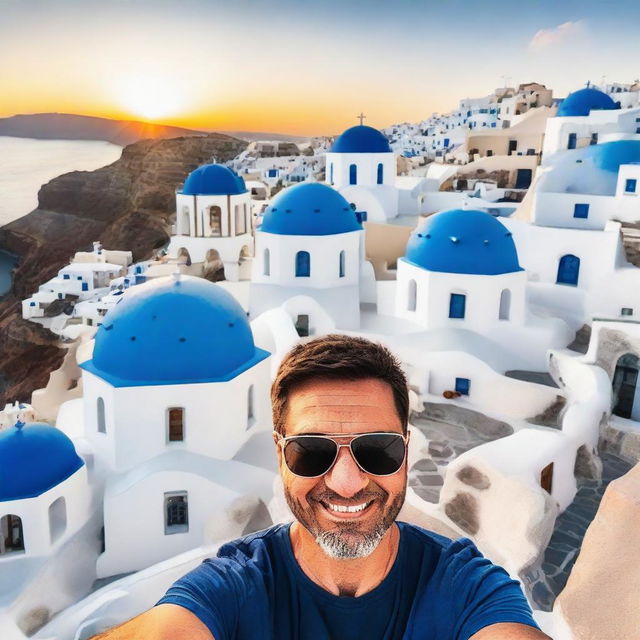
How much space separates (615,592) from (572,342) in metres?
13.7

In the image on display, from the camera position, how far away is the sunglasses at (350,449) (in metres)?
2.34

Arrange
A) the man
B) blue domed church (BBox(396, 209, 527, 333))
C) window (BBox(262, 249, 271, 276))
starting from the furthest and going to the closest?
1. window (BBox(262, 249, 271, 276))
2. blue domed church (BBox(396, 209, 527, 333))
3. the man

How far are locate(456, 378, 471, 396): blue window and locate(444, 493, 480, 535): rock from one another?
4.86 metres

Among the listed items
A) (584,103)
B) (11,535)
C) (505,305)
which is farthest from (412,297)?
(584,103)

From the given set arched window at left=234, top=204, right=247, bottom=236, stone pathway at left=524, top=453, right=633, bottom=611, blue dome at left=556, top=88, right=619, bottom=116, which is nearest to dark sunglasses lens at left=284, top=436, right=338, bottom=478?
stone pathway at left=524, top=453, right=633, bottom=611

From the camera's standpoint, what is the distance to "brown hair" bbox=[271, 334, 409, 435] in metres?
2.39

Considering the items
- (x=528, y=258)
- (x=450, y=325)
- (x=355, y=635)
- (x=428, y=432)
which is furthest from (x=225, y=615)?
(x=528, y=258)

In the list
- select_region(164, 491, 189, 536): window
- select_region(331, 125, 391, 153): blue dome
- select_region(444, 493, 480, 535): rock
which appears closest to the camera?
select_region(444, 493, 480, 535): rock

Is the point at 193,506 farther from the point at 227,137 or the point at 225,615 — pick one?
the point at 227,137

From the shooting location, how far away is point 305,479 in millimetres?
2346

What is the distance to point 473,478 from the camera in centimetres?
927

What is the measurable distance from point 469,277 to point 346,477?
523 inches

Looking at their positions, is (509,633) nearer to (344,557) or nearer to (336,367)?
(344,557)

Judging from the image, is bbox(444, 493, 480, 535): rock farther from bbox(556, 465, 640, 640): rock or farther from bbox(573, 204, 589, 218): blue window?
bbox(573, 204, 589, 218): blue window
